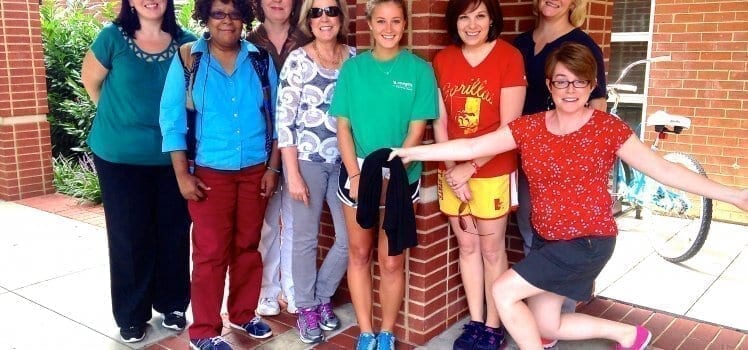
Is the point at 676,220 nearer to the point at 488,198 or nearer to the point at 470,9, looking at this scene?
the point at 488,198

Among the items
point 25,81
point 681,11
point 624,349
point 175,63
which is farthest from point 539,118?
point 25,81

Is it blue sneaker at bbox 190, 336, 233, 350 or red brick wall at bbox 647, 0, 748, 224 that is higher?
red brick wall at bbox 647, 0, 748, 224

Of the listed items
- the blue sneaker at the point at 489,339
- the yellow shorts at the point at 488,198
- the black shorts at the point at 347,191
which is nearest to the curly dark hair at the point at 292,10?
the black shorts at the point at 347,191

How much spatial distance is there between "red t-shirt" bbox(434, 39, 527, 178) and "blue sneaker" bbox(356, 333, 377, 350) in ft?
3.22

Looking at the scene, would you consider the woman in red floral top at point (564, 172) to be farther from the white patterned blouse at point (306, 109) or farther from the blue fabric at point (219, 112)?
the blue fabric at point (219, 112)

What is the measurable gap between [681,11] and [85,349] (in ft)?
19.5

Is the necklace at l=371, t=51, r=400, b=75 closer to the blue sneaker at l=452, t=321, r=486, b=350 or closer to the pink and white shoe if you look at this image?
the blue sneaker at l=452, t=321, r=486, b=350

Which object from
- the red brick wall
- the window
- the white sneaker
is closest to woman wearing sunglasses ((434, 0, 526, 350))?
the white sneaker

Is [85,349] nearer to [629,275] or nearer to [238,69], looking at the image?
[238,69]

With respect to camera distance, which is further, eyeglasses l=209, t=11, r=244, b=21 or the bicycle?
the bicycle

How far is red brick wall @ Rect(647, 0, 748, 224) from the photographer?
20.3 feet

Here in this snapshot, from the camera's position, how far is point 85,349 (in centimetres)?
352

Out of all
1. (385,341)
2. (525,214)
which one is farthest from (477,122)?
(385,341)

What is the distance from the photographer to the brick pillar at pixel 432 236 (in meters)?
3.25
